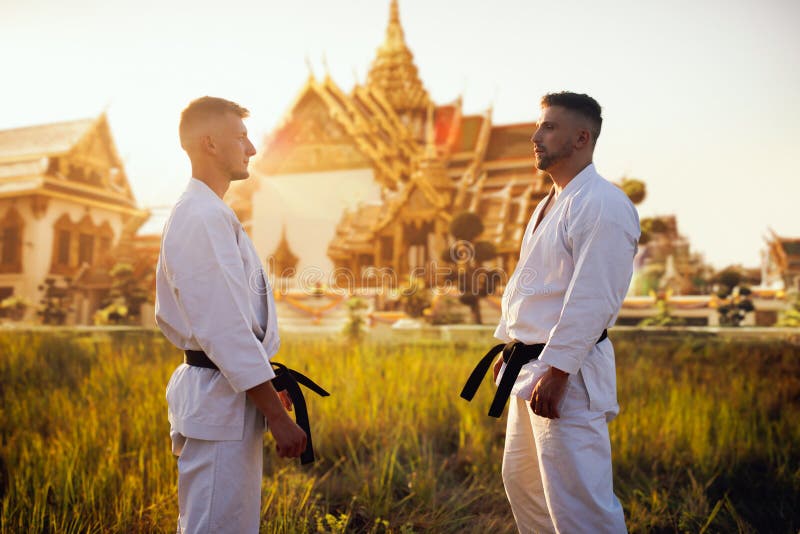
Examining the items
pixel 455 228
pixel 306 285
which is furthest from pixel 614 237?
pixel 306 285

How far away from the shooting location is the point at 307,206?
13.7m

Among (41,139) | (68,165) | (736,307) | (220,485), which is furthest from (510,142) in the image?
(220,485)

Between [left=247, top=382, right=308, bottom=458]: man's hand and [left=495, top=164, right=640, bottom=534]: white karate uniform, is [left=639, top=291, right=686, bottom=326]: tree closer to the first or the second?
[left=495, top=164, right=640, bottom=534]: white karate uniform

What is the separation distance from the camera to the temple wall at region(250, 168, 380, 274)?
43.5 ft

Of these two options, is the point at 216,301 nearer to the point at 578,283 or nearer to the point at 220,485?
the point at 220,485

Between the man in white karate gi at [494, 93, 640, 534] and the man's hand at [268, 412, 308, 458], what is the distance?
0.62 metres

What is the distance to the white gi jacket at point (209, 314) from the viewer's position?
1.42 meters

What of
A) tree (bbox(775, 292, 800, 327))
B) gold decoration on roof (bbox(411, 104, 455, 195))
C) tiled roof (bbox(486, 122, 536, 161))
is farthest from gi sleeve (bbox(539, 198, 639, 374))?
tiled roof (bbox(486, 122, 536, 161))

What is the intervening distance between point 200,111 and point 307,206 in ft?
40.2

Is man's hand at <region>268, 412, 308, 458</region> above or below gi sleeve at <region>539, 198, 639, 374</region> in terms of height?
below

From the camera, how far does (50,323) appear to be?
36.9ft

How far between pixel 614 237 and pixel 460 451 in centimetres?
225

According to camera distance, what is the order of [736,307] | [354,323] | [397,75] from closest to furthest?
1. [354,323]
2. [736,307]
3. [397,75]

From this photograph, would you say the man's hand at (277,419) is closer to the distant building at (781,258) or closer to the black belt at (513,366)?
the black belt at (513,366)
